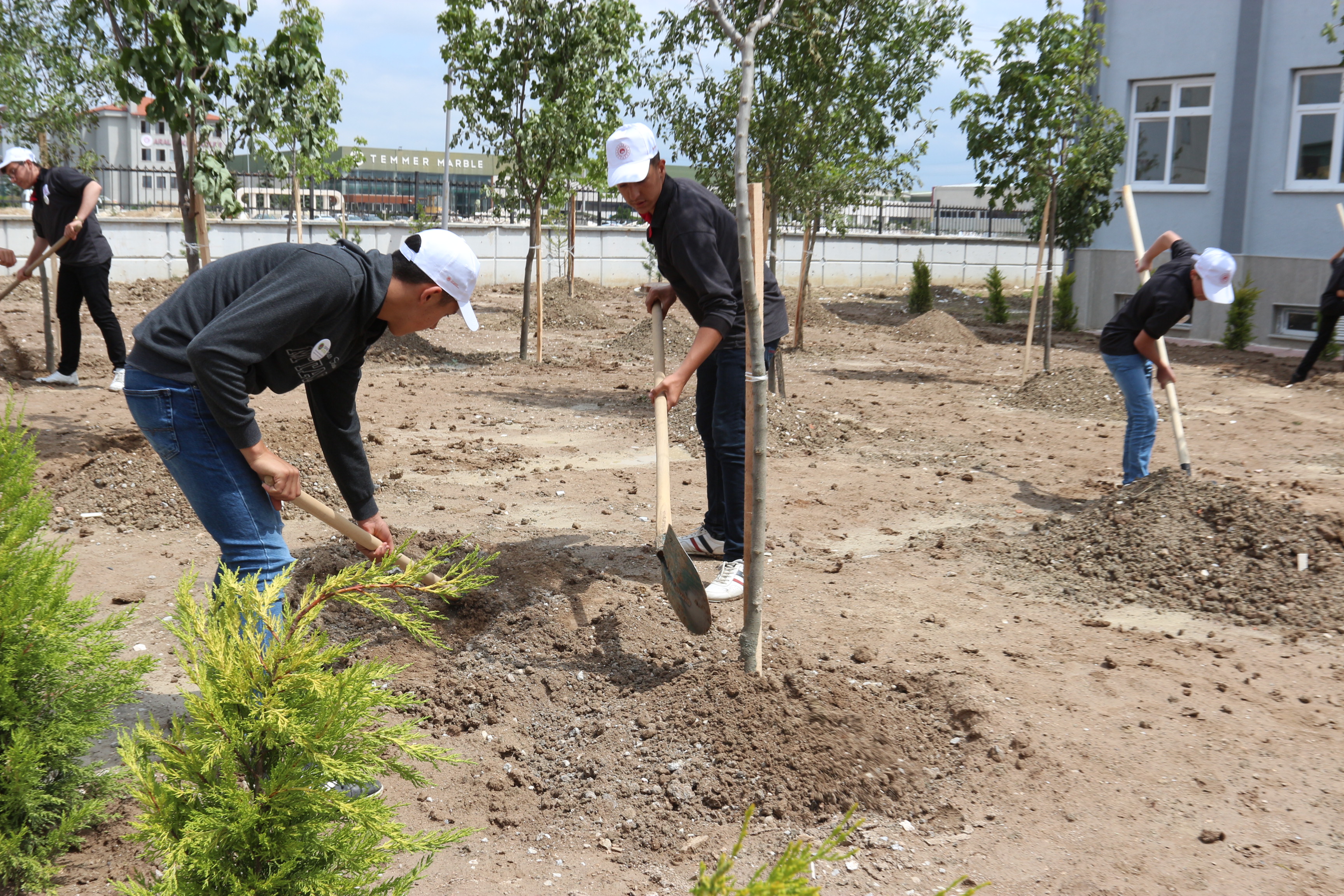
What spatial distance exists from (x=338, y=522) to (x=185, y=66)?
4.34 metres

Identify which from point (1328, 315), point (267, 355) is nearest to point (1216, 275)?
point (267, 355)

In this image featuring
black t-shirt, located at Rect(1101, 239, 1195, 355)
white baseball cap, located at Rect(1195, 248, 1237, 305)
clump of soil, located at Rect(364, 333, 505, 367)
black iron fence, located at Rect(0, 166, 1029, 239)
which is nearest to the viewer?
white baseball cap, located at Rect(1195, 248, 1237, 305)

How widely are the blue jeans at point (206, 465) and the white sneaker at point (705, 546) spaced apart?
249cm

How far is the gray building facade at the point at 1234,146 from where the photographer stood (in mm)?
13695

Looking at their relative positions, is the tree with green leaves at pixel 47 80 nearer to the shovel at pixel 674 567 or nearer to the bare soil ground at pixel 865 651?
the bare soil ground at pixel 865 651

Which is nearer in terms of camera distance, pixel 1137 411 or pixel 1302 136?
pixel 1137 411

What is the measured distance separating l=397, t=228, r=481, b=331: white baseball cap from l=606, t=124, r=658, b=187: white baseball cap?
125cm

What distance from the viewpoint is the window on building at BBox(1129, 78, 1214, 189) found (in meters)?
15.2

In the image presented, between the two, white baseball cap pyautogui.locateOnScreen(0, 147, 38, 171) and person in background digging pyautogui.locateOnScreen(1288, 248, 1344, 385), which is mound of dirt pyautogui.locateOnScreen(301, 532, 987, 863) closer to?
white baseball cap pyautogui.locateOnScreen(0, 147, 38, 171)

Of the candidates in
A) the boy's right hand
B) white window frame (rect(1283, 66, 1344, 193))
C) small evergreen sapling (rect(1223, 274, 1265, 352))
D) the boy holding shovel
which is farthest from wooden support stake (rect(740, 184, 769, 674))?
white window frame (rect(1283, 66, 1344, 193))

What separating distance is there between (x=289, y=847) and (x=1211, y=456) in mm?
7677

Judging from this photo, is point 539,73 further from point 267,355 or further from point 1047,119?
point 267,355

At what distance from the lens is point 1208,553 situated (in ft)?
16.3

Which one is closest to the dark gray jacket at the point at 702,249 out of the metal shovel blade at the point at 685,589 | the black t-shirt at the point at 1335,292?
the metal shovel blade at the point at 685,589
